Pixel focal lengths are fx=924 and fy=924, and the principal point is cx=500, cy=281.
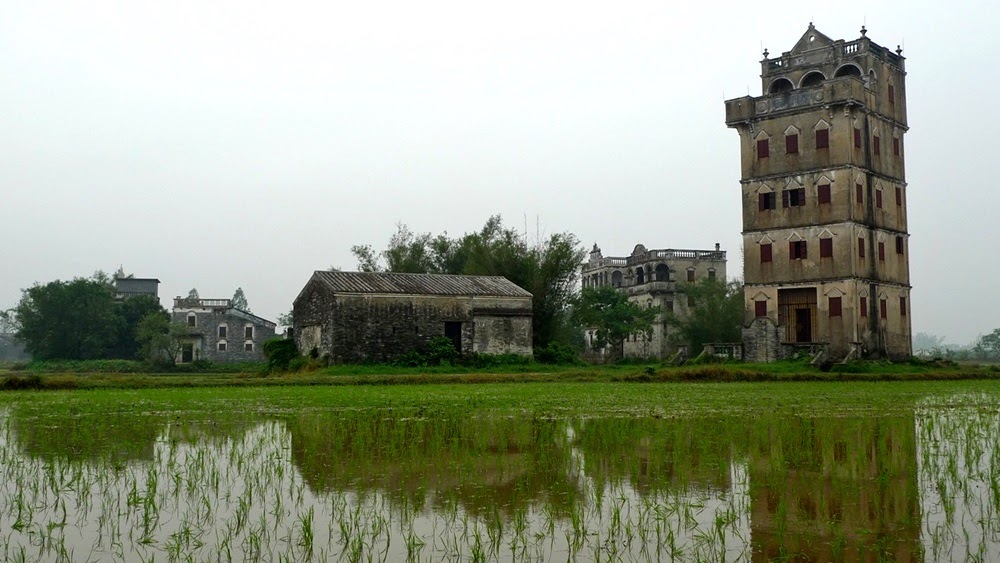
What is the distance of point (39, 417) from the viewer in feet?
52.5

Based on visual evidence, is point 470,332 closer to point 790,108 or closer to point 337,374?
point 337,374

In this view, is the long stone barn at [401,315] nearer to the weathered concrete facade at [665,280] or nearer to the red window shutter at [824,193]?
the red window shutter at [824,193]

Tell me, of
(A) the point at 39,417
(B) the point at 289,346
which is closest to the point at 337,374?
(B) the point at 289,346

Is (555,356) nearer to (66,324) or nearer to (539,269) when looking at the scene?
(539,269)

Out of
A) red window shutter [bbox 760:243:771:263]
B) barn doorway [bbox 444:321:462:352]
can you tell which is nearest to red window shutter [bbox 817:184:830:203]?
red window shutter [bbox 760:243:771:263]

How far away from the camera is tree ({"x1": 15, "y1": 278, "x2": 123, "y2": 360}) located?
60.0 meters

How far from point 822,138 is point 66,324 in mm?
47916

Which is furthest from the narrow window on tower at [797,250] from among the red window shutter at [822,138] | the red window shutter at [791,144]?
the red window shutter at [822,138]

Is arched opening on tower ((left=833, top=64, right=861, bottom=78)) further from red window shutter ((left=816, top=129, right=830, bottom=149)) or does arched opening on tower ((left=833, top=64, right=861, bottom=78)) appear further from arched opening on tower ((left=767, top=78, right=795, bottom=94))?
red window shutter ((left=816, top=129, right=830, bottom=149))

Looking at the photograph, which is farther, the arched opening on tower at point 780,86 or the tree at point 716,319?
the tree at point 716,319

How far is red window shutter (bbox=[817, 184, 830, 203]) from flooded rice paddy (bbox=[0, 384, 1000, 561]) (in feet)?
72.6

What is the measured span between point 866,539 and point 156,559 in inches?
186

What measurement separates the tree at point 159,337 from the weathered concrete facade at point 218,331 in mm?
3371

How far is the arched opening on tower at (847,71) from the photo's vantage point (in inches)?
1467
